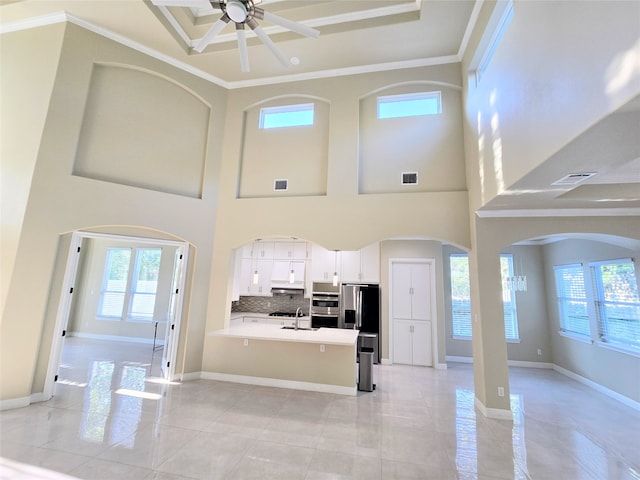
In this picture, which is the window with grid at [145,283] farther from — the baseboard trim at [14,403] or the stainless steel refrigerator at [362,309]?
the stainless steel refrigerator at [362,309]

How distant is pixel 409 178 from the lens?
15.2 feet

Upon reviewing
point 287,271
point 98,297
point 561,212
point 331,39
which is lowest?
point 98,297

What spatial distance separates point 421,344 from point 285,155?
4939 millimetres

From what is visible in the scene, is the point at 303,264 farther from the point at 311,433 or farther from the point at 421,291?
the point at 311,433

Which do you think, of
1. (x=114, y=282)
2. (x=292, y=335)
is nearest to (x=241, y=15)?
(x=292, y=335)

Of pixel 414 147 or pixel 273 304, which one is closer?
pixel 414 147

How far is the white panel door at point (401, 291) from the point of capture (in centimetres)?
629

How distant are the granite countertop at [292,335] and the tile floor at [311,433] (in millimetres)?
831

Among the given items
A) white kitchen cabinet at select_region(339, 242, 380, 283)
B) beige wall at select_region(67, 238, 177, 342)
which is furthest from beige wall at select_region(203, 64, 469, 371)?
beige wall at select_region(67, 238, 177, 342)

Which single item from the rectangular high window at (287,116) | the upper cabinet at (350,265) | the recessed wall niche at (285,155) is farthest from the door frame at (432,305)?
the rectangular high window at (287,116)

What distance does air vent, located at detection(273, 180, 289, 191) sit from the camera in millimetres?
5141

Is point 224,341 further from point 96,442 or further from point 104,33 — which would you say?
point 104,33

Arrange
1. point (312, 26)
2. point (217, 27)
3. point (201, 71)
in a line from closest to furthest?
point (217, 27) < point (312, 26) < point (201, 71)

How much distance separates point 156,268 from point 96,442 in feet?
18.6
